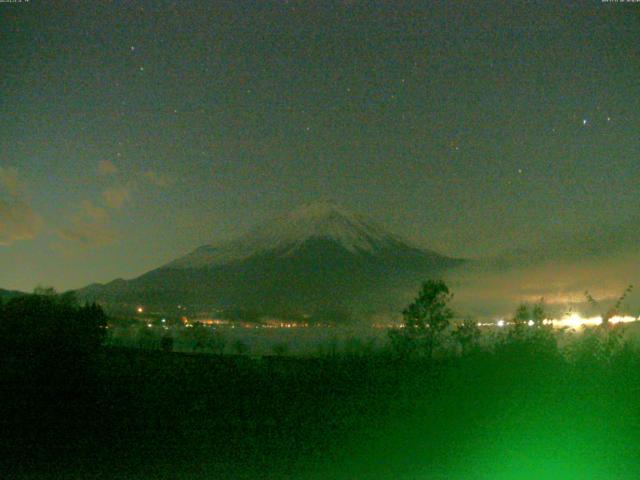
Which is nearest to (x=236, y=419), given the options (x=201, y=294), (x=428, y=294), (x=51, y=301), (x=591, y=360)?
(x=51, y=301)

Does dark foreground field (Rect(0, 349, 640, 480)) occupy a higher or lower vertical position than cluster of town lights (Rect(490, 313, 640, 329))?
lower

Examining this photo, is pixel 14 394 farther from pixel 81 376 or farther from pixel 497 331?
pixel 497 331

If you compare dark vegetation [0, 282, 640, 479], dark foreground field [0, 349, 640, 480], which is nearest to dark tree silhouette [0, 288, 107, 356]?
dark vegetation [0, 282, 640, 479]

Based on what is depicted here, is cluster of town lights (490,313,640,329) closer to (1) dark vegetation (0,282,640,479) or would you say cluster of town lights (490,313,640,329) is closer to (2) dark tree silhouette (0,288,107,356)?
(1) dark vegetation (0,282,640,479)

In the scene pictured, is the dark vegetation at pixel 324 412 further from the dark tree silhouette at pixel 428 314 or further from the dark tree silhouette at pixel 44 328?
the dark tree silhouette at pixel 428 314

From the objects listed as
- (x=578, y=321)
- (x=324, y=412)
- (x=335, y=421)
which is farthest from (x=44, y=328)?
(x=578, y=321)

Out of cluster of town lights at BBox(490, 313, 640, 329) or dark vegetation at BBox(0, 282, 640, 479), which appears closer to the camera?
dark vegetation at BBox(0, 282, 640, 479)
